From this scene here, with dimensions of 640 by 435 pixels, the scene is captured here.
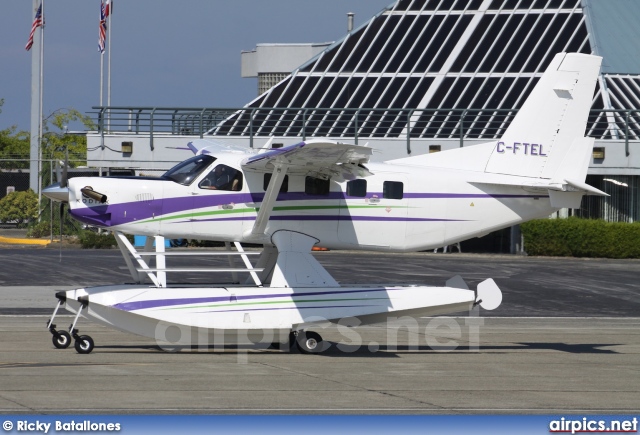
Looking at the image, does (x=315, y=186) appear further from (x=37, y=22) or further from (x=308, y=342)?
(x=37, y=22)

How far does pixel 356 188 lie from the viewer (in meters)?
15.2

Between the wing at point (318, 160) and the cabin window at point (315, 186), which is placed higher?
the wing at point (318, 160)

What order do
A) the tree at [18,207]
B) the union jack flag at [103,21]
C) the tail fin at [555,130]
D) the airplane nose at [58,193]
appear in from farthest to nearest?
1. the union jack flag at [103,21]
2. the tree at [18,207]
3. the tail fin at [555,130]
4. the airplane nose at [58,193]

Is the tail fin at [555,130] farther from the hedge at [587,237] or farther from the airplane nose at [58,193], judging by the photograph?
the hedge at [587,237]

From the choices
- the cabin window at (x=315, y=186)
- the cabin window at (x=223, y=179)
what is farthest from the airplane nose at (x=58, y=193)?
the cabin window at (x=315, y=186)

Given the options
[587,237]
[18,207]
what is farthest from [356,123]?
[18,207]

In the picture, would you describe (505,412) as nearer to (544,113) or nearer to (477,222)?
(477,222)

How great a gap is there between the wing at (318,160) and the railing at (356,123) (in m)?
21.2

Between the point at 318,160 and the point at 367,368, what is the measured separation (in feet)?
9.83

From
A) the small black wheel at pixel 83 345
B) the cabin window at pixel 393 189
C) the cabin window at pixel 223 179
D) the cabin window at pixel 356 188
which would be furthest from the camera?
the cabin window at pixel 393 189

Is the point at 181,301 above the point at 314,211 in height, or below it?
below

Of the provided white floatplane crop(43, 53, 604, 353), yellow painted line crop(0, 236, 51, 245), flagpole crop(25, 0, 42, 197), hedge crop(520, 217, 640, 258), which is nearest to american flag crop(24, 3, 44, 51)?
flagpole crop(25, 0, 42, 197)

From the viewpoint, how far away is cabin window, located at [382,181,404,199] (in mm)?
15289

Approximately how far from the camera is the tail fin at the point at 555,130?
51.7ft
